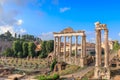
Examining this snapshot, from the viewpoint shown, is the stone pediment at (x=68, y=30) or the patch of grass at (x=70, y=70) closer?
the patch of grass at (x=70, y=70)

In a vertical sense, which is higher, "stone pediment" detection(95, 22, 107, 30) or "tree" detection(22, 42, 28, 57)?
"stone pediment" detection(95, 22, 107, 30)

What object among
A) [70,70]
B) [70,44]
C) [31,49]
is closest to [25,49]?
[31,49]

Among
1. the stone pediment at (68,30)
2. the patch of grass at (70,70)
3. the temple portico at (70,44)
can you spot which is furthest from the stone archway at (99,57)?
the stone pediment at (68,30)

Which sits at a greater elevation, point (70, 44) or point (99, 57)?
point (70, 44)

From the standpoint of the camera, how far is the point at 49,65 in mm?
74625

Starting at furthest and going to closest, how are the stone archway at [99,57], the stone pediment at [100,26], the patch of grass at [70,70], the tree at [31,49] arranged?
the tree at [31,49]
the patch of grass at [70,70]
the stone pediment at [100,26]
the stone archway at [99,57]

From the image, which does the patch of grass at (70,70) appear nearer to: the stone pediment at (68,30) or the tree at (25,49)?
the stone pediment at (68,30)

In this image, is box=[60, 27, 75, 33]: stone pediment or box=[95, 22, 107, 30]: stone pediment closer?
box=[95, 22, 107, 30]: stone pediment

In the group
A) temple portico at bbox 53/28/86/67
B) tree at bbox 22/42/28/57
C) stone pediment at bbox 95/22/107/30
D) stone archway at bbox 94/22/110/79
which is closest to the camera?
stone archway at bbox 94/22/110/79

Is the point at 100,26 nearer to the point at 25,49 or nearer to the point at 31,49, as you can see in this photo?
the point at 31,49

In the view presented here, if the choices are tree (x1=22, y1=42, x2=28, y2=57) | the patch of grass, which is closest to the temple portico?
the patch of grass

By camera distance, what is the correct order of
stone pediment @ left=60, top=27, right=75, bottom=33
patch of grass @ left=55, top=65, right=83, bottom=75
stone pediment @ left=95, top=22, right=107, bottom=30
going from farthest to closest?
1. stone pediment @ left=60, top=27, right=75, bottom=33
2. patch of grass @ left=55, top=65, right=83, bottom=75
3. stone pediment @ left=95, top=22, right=107, bottom=30

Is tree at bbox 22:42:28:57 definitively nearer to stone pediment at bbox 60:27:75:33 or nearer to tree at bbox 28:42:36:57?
tree at bbox 28:42:36:57

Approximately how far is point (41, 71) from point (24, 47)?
23939 mm
